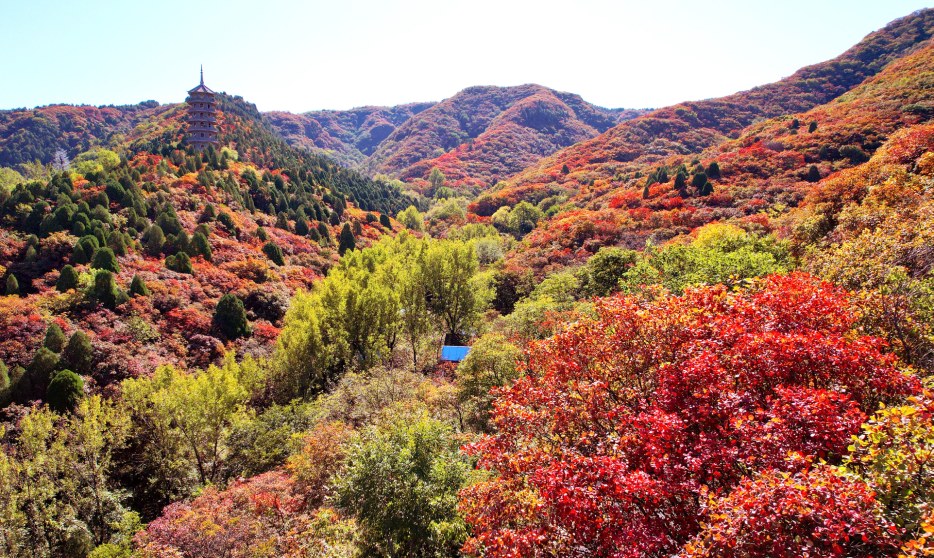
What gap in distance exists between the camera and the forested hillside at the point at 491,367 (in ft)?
18.8

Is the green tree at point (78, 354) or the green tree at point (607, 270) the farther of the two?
the green tree at point (607, 270)

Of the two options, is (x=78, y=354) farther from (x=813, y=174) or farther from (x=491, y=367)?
(x=813, y=174)

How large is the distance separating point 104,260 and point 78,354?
10.3 meters

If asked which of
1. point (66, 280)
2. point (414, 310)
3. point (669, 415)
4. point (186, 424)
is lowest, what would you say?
point (186, 424)

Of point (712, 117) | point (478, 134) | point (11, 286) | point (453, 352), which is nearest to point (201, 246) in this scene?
point (11, 286)

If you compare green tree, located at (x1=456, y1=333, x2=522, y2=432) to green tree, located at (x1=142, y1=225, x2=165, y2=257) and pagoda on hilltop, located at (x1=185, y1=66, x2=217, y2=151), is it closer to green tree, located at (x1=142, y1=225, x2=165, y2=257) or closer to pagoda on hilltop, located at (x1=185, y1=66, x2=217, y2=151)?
green tree, located at (x1=142, y1=225, x2=165, y2=257)

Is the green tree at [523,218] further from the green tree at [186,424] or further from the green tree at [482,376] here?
the green tree at [186,424]

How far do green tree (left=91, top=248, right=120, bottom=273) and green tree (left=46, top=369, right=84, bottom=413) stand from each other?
12.0 metres

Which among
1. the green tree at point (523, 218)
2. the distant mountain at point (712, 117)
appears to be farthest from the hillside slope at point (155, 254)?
the distant mountain at point (712, 117)

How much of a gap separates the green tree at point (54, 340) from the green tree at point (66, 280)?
579 cm

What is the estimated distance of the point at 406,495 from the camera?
9.77 m

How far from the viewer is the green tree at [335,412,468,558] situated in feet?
31.5

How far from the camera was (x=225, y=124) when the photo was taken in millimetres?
77375

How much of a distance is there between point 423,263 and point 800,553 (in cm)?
2777
